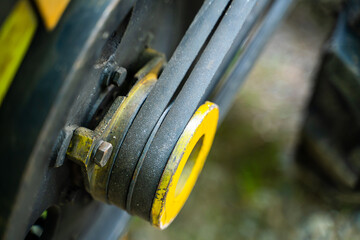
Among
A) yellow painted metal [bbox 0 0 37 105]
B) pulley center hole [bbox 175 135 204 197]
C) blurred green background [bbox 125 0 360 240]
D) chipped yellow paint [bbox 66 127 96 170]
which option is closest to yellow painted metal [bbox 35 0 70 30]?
yellow painted metal [bbox 0 0 37 105]

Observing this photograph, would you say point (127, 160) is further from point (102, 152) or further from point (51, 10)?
point (51, 10)

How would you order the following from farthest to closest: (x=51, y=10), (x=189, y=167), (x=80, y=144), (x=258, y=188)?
(x=258, y=188), (x=189, y=167), (x=80, y=144), (x=51, y=10)

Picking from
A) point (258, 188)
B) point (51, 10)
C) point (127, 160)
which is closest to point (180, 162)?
point (127, 160)

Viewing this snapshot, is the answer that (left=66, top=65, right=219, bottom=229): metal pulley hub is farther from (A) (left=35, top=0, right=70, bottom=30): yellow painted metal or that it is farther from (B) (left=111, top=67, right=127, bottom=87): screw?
(A) (left=35, top=0, right=70, bottom=30): yellow painted metal

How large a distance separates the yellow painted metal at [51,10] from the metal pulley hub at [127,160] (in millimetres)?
154

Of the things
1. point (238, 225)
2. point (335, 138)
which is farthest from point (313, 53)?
point (238, 225)

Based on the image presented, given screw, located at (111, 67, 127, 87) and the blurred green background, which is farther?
the blurred green background

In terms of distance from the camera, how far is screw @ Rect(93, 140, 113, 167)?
516mm

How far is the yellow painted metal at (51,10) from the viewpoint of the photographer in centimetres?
39

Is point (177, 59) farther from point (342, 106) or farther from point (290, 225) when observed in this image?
point (290, 225)

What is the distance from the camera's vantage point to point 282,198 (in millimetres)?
1394

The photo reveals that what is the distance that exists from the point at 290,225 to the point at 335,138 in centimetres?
35

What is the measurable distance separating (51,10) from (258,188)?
1.15m

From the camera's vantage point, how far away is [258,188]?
1.41m
